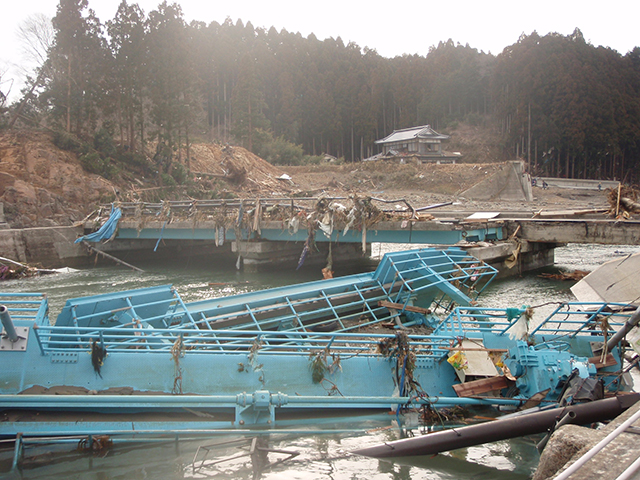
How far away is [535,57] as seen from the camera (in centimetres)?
6512

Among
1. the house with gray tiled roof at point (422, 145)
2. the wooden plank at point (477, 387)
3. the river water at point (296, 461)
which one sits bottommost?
the river water at point (296, 461)

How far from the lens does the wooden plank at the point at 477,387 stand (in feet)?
23.6

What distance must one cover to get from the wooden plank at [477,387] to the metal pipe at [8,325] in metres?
6.14

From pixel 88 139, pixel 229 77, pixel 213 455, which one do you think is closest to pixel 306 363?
pixel 213 455

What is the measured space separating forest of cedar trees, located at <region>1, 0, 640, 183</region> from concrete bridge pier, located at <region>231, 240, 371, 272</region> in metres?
20.7

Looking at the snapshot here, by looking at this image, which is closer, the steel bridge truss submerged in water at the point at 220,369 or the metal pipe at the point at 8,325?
the metal pipe at the point at 8,325

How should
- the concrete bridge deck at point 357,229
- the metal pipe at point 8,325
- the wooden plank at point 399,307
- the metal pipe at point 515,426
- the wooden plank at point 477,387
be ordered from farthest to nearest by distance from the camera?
the concrete bridge deck at point 357,229, the wooden plank at point 399,307, the wooden plank at point 477,387, the metal pipe at point 8,325, the metal pipe at point 515,426

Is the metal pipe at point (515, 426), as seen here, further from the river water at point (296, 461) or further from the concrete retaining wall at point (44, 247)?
the concrete retaining wall at point (44, 247)

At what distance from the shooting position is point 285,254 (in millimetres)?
23375

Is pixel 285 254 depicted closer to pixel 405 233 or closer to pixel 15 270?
pixel 405 233

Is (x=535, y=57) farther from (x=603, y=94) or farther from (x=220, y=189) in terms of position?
(x=220, y=189)

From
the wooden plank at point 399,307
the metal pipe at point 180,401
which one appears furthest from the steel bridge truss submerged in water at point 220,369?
the wooden plank at point 399,307

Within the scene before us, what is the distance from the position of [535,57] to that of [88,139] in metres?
56.1

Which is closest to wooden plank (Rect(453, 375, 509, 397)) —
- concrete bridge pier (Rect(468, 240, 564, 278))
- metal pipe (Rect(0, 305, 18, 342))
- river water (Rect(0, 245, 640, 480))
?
river water (Rect(0, 245, 640, 480))
